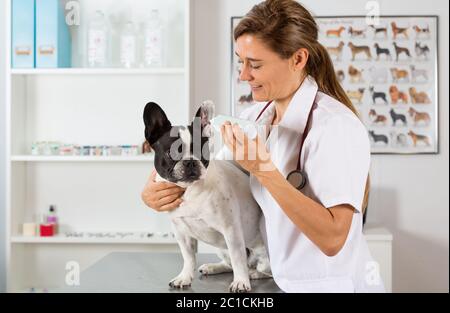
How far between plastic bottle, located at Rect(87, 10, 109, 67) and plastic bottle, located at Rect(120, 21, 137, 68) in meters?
0.06

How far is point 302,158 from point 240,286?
0.68 ft

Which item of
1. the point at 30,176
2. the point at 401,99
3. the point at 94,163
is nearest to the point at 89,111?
the point at 94,163

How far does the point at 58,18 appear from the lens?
176cm

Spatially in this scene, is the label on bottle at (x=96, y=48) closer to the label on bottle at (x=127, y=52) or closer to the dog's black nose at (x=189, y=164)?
the label on bottle at (x=127, y=52)

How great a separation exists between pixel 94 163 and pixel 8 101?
36cm

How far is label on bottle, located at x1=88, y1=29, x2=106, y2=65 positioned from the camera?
174 centimetres

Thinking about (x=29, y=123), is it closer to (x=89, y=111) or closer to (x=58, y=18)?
(x=89, y=111)

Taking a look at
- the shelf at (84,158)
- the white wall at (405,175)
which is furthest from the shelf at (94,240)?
the white wall at (405,175)

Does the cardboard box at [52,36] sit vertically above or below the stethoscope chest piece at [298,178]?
above

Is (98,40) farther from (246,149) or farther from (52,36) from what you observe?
(246,149)

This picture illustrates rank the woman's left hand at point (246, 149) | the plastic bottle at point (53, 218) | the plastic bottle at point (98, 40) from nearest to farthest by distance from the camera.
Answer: the woman's left hand at point (246, 149)
the plastic bottle at point (98, 40)
the plastic bottle at point (53, 218)

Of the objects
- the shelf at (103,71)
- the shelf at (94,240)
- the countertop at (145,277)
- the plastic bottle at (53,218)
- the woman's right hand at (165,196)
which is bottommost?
the shelf at (94,240)

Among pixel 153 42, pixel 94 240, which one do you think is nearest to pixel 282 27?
pixel 153 42

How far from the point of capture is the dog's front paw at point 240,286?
0.79 meters
